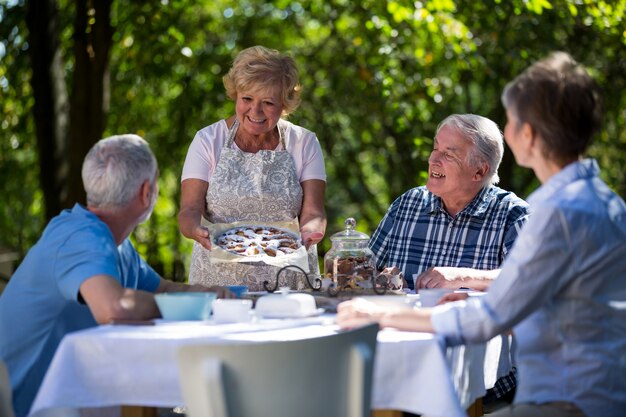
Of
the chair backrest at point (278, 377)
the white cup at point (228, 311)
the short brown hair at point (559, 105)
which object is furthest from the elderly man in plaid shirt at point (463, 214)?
the chair backrest at point (278, 377)

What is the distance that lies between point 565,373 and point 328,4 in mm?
7313

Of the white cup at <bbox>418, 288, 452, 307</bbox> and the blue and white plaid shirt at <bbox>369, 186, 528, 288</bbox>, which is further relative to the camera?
the blue and white plaid shirt at <bbox>369, 186, 528, 288</bbox>

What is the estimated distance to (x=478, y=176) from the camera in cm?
420

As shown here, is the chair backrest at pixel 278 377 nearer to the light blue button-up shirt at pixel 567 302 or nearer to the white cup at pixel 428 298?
the light blue button-up shirt at pixel 567 302

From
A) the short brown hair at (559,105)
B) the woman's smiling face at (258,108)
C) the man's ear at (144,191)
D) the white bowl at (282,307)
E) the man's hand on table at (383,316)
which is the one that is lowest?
the white bowl at (282,307)

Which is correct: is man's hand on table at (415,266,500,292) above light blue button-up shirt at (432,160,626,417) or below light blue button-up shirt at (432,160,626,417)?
below

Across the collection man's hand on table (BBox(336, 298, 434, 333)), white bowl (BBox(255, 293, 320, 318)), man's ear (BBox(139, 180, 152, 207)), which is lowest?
white bowl (BBox(255, 293, 320, 318))

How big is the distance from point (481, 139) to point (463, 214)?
0.31 meters

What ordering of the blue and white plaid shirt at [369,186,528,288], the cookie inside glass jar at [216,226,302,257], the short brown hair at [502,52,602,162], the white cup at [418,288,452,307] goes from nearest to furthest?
the short brown hair at [502,52,602,162], the white cup at [418,288,452,307], the cookie inside glass jar at [216,226,302,257], the blue and white plaid shirt at [369,186,528,288]

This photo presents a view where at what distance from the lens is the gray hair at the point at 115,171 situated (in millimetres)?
3008

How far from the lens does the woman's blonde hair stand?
14.0 ft

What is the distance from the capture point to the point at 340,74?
418 inches

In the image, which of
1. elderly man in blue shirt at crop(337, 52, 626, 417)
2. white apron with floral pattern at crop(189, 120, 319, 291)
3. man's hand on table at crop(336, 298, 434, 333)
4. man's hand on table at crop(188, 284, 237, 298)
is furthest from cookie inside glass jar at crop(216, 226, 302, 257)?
elderly man in blue shirt at crop(337, 52, 626, 417)

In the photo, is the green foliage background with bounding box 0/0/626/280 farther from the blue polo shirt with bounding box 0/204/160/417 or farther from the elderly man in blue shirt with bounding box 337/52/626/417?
the elderly man in blue shirt with bounding box 337/52/626/417
